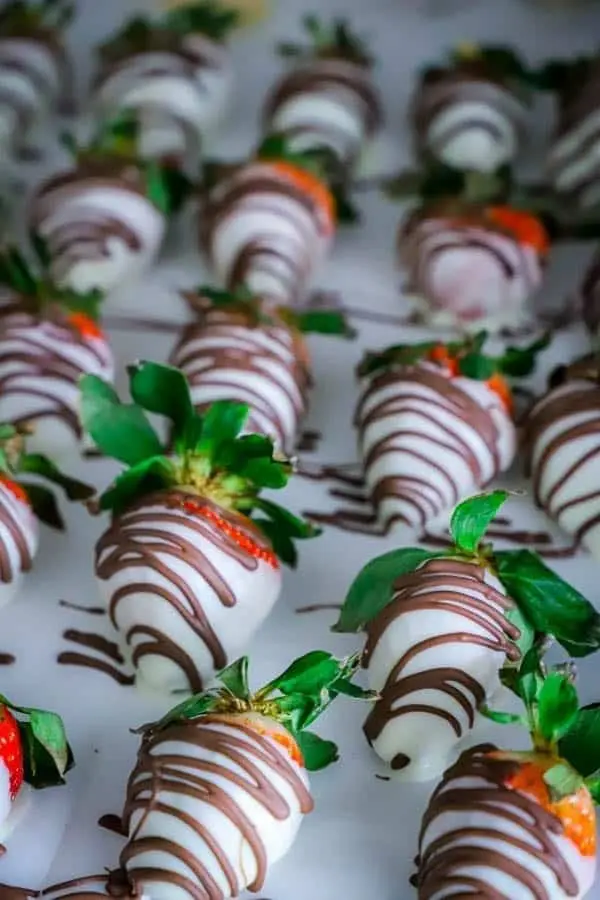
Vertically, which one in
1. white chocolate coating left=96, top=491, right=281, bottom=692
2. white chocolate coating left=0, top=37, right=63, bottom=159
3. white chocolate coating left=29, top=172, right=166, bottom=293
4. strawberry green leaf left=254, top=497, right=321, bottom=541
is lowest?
white chocolate coating left=96, top=491, right=281, bottom=692

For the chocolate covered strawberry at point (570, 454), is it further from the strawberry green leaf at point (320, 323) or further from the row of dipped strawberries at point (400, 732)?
the strawberry green leaf at point (320, 323)

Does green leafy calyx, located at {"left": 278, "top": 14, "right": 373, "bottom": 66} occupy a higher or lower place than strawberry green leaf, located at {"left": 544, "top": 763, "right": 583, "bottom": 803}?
higher

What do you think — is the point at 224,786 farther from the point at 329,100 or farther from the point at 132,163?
the point at 329,100

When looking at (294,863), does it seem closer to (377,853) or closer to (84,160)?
(377,853)

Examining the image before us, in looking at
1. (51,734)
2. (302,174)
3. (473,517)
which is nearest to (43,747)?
(51,734)

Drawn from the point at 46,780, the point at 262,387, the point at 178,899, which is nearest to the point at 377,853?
the point at 178,899

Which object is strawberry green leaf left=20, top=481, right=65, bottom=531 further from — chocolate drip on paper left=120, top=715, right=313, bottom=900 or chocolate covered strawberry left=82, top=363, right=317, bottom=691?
chocolate drip on paper left=120, top=715, right=313, bottom=900

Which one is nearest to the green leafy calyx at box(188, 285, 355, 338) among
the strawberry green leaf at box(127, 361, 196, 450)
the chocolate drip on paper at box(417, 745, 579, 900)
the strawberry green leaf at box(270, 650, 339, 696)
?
the strawberry green leaf at box(127, 361, 196, 450)
